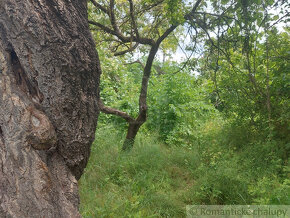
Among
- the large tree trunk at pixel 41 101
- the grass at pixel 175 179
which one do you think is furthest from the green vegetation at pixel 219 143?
the large tree trunk at pixel 41 101

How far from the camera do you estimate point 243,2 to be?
324 cm

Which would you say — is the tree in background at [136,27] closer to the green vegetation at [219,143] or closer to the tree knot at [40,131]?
the green vegetation at [219,143]

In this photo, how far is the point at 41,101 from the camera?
1761 mm

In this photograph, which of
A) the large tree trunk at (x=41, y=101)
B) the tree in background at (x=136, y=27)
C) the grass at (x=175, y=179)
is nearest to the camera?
the large tree trunk at (x=41, y=101)

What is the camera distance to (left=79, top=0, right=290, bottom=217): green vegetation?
10.5ft

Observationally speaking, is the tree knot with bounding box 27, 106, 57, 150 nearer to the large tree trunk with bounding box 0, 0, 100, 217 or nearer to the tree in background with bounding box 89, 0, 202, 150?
the large tree trunk with bounding box 0, 0, 100, 217

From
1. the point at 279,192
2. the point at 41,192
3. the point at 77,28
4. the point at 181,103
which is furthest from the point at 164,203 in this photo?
the point at 181,103

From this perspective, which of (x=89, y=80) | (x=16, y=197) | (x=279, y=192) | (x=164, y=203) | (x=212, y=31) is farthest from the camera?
(x=212, y=31)

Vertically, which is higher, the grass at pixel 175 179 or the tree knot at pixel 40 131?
→ the tree knot at pixel 40 131

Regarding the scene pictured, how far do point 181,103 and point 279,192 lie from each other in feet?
15.4

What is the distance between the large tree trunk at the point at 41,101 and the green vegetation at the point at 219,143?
1.40m

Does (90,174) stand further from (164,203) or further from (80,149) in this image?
(80,149)

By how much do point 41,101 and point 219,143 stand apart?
12.3ft

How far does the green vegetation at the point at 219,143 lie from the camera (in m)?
3.21
